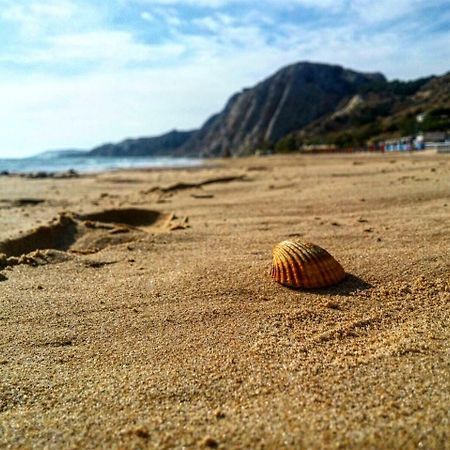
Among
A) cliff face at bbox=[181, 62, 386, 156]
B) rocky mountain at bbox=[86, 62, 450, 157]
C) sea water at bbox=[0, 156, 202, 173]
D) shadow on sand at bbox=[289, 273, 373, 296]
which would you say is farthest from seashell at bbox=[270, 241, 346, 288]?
cliff face at bbox=[181, 62, 386, 156]

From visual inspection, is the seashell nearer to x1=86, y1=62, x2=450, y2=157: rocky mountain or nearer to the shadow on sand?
the shadow on sand

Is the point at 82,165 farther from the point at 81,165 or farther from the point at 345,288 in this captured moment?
the point at 345,288

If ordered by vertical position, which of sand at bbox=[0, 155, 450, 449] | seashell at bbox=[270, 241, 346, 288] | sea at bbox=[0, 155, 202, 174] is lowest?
sand at bbox=[0, 155, 450, 449]

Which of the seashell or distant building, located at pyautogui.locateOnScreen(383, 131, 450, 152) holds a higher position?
distant building, located at pyautogui.locateOnScreen(383, 131, 450, 152)

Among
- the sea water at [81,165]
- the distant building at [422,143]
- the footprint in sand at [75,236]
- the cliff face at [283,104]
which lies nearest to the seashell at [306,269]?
the footprint in sand at [75,236]

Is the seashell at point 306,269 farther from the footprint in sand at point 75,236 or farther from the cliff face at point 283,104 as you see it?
the cliff face at point 283,104

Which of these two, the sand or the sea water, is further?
the sea water

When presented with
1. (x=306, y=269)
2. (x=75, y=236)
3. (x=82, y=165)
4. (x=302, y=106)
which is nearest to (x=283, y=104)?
(x=302, y=106)
